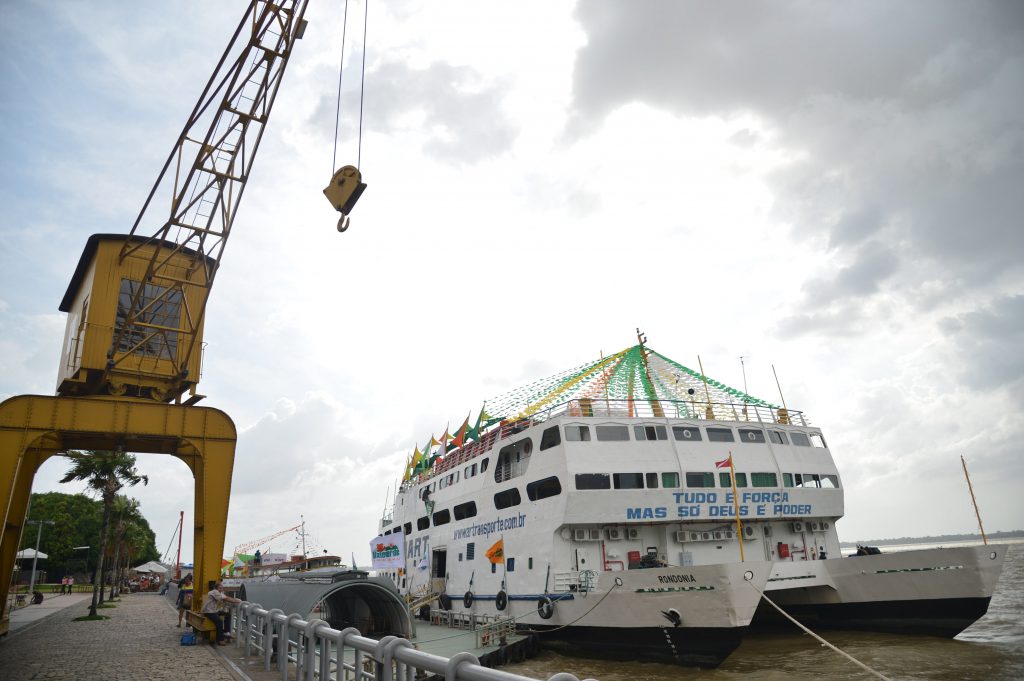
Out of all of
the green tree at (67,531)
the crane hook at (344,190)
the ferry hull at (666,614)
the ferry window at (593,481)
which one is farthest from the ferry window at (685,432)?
the green tree at (67,531)

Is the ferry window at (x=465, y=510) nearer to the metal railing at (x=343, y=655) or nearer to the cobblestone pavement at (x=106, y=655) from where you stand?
the cobblestone pavement at (x=106, y=655)

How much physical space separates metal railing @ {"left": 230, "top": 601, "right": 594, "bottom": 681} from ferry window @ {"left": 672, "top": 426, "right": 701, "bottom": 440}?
13.9 meters

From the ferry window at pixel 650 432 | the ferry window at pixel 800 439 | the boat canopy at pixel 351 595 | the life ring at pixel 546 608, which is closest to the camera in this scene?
the boat canopy at pixel 351 595

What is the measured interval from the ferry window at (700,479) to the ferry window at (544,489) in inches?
170

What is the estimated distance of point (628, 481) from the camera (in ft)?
64.7

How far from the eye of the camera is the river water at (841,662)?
15078 mm

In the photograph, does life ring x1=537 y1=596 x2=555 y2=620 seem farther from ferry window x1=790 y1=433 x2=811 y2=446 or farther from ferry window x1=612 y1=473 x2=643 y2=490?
ferry window x1=790 y1=433 x2=811 y2=446

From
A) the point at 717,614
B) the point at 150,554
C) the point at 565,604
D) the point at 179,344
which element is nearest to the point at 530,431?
the point at 565,604

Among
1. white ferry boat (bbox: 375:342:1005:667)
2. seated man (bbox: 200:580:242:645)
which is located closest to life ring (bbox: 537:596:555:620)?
white ferry boat (bbox: 375:342:1005:667)

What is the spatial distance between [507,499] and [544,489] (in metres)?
2.38

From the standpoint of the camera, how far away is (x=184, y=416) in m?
17.2

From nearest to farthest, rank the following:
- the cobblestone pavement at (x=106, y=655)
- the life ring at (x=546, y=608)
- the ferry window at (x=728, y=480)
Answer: the cobblestone pavement at (x=106, y=655)
the life ring at (x=546, y=608)
the ferry window at (x=728, y=480)

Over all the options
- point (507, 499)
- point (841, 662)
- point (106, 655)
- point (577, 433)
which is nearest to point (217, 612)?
point (106, 655)

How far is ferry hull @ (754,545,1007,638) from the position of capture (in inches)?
658
